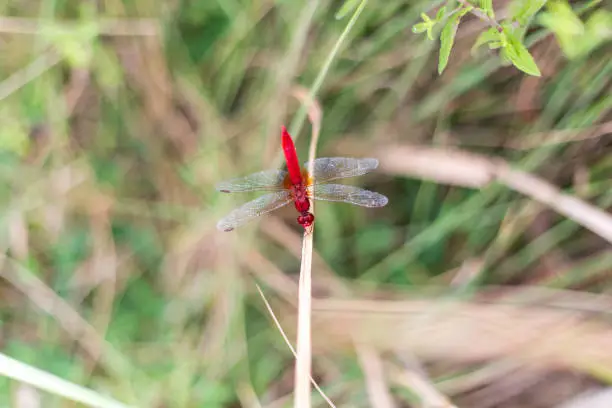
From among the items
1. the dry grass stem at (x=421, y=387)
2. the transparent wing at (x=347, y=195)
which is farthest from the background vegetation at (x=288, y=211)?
the transparent wing at (x=347, y=195)

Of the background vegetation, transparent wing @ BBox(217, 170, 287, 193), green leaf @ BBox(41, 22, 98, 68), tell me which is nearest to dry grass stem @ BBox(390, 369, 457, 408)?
the background vegetation

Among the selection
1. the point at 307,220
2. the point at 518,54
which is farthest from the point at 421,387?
the point at 518,54

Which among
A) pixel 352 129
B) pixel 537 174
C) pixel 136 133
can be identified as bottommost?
pixel 537 174

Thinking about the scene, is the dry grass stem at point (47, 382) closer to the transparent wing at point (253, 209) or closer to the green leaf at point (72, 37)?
the transparent wing at point (253, 209)

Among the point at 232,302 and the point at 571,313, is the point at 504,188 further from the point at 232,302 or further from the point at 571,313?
the point at 232,302

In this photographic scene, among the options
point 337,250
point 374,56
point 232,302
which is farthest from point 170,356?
point 374,56

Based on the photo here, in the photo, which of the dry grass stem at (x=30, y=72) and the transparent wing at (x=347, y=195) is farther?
the dry grass stem at (x=30, y=72)
